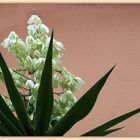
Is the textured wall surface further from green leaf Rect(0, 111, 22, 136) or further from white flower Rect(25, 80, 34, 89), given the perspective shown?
green leaf Rect(0, 111, 22, 136)

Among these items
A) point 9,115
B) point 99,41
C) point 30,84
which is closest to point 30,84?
point 30,84

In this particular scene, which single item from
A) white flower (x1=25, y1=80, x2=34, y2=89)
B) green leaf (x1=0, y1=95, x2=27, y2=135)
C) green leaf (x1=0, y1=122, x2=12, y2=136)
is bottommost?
green leaf (x1=0, y1=122, x2=12, y2=136)

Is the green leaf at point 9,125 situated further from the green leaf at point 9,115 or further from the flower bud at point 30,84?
the flower bud at point 30,84

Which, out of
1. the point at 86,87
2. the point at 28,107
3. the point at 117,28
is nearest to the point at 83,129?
the point at 86,87

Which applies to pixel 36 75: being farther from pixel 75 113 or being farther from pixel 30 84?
pixel 75 113

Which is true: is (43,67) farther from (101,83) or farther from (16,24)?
(16,24)

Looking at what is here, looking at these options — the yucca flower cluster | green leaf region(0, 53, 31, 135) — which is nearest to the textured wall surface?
the yucca flower cluster
